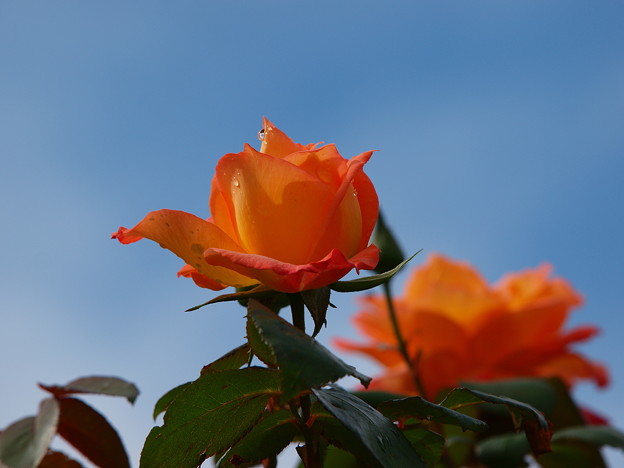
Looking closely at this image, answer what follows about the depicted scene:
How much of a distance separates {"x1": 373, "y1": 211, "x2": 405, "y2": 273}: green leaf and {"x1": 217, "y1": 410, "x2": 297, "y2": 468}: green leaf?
48 centimetres

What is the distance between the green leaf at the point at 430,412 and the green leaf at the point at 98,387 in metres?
0.21

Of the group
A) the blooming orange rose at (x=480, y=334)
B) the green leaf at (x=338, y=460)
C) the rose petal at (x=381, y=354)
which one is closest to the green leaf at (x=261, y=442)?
the green leaf at (x=338, y=460)

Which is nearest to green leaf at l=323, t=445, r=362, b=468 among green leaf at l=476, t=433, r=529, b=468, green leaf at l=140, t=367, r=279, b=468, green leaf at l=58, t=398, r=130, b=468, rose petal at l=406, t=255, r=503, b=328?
green leaf at l=476, t=433, r=529, b=468

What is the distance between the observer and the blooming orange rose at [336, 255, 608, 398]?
1.20 m

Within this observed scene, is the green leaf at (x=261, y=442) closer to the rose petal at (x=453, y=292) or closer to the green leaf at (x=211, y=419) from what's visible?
the green leaf at (x=211, y=419)

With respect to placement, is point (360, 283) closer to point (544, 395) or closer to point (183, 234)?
point (183, 234)

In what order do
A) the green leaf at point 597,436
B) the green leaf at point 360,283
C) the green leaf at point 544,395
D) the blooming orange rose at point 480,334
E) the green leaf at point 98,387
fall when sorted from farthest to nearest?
the blooming orange rose at point 480,334 < the green leaf at point 544,395 < the green leaf at point 597,436 < the green leaf at point 98,387 < the green leaf at point 360,283

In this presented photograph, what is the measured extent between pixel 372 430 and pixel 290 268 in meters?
0.10

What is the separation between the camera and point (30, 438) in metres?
0.53

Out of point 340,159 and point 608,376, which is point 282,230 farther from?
point 608,376

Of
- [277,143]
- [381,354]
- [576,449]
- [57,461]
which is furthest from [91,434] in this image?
[381,354]

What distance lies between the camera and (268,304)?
45 cm

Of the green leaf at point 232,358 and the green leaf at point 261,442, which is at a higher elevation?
the green leaf at point 232,358

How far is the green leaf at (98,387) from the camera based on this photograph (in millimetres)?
537
